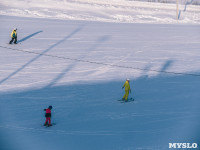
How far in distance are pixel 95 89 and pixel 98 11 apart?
29.2 metres

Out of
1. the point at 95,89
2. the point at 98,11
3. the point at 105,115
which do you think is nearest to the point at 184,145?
the point at 105,115

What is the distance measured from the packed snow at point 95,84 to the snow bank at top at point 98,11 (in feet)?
5.86

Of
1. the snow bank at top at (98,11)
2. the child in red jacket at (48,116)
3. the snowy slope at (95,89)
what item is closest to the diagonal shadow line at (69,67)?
the snowy slope at (95,89)

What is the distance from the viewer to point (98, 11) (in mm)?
44250

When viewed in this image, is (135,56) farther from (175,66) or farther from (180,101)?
(180,101)

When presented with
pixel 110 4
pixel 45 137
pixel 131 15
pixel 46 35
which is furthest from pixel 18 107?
pixel 110 4

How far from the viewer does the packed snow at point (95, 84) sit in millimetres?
11578

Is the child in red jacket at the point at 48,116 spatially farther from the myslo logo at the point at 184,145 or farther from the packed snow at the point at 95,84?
the myslo logo at the point at 184,145

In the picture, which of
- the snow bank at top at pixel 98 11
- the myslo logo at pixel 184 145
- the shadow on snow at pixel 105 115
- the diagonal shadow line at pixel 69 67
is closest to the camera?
the myslo logo at pixel 184 145

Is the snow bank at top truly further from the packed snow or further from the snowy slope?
the snowy slope

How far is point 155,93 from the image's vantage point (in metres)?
16.6

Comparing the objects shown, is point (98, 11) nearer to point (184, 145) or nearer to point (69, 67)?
point (69, 67)

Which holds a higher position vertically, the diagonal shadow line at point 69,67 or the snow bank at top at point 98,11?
the snow bank at top at point 98,11

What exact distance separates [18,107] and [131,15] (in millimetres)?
33353
